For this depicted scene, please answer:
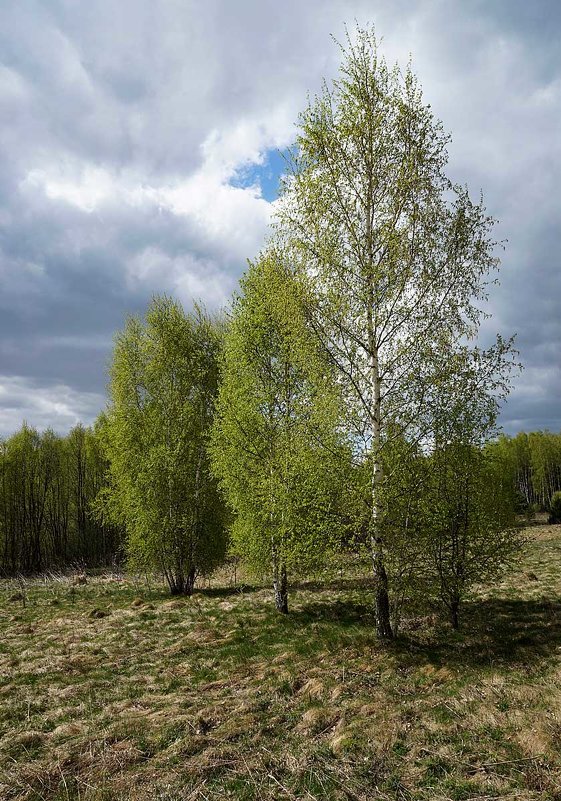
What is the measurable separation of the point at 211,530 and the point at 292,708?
14.2 metres

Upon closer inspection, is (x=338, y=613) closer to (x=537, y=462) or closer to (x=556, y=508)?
(x=556, y=508)

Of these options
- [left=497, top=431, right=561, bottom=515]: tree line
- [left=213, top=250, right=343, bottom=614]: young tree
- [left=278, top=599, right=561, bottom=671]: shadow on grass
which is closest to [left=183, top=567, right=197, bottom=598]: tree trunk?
[left=213, top=250, right=343, bottom=614]: young tree

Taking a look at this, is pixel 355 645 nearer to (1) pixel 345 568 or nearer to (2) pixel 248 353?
(1) pixel 345 568

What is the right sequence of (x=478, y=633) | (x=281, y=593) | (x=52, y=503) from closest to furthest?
1. (x=478, y=633)
2. (x=281, y=593)
3. (x=52, y=503)

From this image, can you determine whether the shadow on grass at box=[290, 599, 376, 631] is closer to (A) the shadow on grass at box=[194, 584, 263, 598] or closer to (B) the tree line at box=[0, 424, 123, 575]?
(A) the shadow on grass at box=[194, 584, 263, 598]

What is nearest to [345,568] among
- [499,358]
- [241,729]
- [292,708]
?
[292,708]

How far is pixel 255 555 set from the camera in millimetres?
16000

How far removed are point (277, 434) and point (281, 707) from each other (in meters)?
9.24

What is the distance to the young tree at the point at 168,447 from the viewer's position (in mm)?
21312

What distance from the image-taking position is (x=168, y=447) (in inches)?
854

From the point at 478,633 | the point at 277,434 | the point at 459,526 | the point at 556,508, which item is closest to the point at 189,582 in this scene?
the point at 277,434

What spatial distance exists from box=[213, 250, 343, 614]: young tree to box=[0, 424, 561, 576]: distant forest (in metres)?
30.5

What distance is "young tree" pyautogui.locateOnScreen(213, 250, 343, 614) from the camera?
1151 centimetres

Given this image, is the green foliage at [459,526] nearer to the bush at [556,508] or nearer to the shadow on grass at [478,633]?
the shadow on grass at [478,633]
